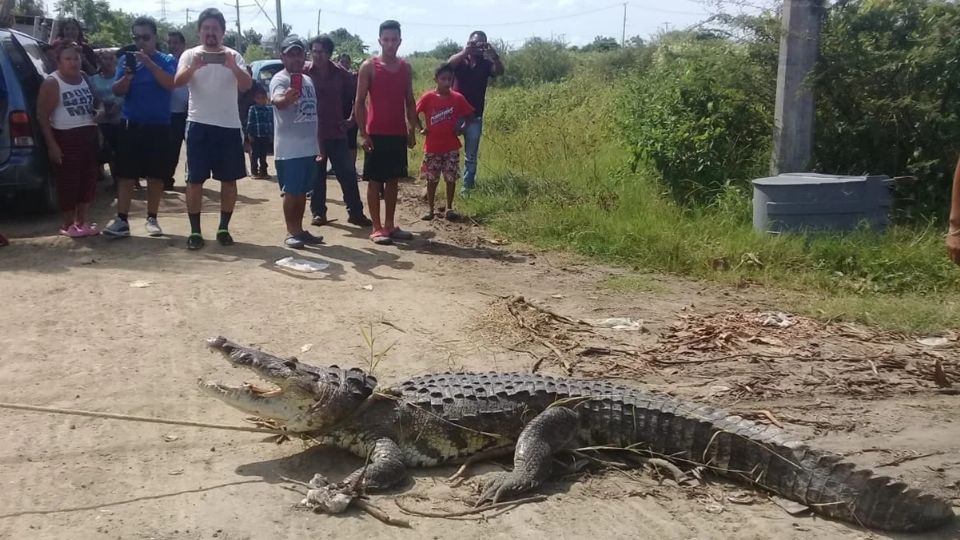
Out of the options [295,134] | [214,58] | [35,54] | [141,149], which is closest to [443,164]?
[295,134]

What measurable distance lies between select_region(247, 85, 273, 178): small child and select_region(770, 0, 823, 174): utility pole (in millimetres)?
6464

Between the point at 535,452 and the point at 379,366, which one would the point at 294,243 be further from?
the point at 535,452

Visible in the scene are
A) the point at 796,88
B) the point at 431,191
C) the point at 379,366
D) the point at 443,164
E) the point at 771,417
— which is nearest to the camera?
the point at 771,417

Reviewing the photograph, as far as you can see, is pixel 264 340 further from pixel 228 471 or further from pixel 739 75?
pixel 739 75

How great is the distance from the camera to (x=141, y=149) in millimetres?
7789

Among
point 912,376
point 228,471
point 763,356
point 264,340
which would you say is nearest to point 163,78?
point 264,340

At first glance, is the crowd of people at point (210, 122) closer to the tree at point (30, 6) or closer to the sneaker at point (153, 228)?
the sneaker at point (153, 228)

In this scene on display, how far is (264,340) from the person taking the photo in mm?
5453

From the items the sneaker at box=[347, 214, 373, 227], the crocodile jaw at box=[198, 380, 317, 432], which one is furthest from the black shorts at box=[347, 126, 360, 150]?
the crocodile jaw at box=[198, 380, 317, 432]

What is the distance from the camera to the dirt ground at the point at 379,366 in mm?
3525

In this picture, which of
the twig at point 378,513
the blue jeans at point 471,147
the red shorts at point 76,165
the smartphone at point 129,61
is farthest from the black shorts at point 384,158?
the twig at point 378,513

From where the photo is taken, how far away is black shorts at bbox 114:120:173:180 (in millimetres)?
7762

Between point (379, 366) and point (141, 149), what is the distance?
3.96 meters

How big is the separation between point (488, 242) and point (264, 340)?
3.54 metres
